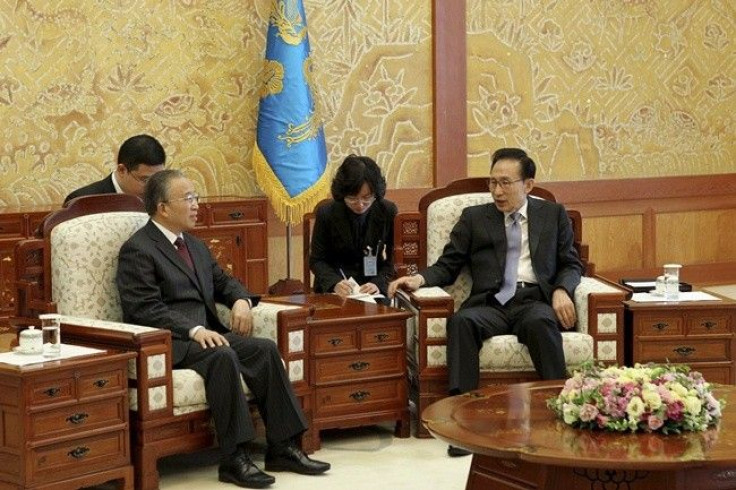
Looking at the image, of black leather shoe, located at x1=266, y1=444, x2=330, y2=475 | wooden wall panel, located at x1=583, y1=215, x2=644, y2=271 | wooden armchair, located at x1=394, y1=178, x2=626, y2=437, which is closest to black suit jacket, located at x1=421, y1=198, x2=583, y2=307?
wooden armchair, located at x1=394, y1=178, x2=626, y2=437

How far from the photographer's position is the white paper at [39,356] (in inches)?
204

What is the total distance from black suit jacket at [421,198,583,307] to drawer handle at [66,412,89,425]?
1899 mm

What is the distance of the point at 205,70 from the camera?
8.85m

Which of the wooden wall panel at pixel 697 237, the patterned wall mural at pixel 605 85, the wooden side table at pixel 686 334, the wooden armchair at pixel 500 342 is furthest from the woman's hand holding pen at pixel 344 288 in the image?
the wooden wall panel at pixel 697 237

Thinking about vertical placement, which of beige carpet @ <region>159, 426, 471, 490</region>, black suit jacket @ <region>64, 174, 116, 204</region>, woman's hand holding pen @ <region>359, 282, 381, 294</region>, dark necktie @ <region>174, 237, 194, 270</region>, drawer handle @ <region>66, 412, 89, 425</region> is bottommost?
beige carpet @ <region>159, 426, 471, 490</region>

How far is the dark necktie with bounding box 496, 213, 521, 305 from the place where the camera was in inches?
259

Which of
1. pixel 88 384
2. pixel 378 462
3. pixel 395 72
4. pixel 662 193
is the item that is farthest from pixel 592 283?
pixel 662 193

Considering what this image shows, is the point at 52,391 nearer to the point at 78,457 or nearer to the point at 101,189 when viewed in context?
the point at 78,457

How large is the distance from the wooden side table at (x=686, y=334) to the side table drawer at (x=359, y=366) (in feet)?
3.61

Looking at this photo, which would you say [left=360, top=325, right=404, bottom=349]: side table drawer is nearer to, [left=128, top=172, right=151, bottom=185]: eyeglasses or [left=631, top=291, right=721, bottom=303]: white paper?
[left=631, top=291, right=721, bottom=303]: white paper

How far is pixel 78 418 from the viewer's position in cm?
528

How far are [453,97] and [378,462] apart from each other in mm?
4209

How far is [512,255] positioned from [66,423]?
236 cm

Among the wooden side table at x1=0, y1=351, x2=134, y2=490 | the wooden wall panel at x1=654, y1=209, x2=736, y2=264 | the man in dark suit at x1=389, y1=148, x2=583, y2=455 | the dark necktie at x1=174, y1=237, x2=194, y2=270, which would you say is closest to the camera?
the wooden side table at x1=0, y1=351, x2=134, y2=490
